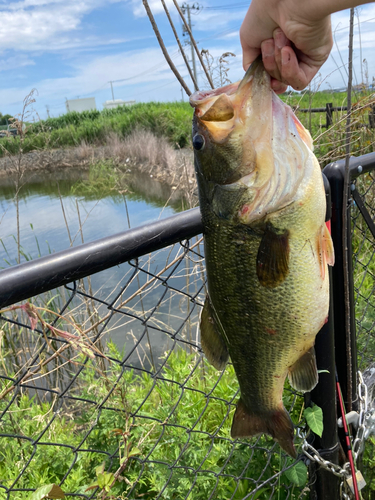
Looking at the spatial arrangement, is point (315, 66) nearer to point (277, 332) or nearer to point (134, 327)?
point (277, 332)

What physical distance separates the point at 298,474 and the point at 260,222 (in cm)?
124

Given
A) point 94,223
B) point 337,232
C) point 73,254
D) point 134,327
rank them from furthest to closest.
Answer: point 94,223 → point 134,327 → point 337,232 → point 73,254

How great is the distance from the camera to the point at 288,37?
1.12 m

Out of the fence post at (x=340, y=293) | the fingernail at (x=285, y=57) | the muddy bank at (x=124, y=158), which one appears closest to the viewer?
the fingernail at (x=285, y=57)

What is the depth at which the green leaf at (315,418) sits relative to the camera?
64.3 inches

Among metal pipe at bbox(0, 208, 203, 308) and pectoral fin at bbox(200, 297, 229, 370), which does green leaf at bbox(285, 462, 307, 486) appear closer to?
pectoral fin at bbox(200, 297, 229, 370)

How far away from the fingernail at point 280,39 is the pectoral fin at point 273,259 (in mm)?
554

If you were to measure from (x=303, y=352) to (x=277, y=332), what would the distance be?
0.15 m

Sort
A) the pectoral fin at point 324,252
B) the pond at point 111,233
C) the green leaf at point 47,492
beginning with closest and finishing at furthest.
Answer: the pectoral fin at point 324,252, the green leaf at point 47,492, the pond at point 111,233

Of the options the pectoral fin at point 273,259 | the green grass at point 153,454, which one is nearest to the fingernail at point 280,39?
the pectoral fin at point 273,259

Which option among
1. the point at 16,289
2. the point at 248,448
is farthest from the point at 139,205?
the point at 16,289

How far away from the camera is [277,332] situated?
4.04ft

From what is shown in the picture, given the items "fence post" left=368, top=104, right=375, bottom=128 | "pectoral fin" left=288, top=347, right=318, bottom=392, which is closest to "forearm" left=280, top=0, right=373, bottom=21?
"pectoral fin" left=288, top=347, right=318, bottom=392

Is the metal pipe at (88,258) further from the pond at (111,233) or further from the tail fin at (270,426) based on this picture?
the pond at (111,233)
